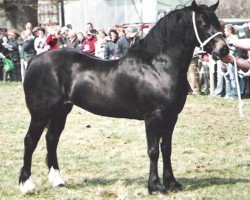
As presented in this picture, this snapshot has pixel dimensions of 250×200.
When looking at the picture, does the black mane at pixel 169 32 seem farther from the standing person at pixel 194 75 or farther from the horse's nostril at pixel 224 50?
the standing person at pixel 194 75

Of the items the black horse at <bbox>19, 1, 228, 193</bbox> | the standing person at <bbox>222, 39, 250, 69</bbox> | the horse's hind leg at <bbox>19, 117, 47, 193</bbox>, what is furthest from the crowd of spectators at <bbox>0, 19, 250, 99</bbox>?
the horse's hind leg at <bbox>19, 117, 47, 193</bbox>

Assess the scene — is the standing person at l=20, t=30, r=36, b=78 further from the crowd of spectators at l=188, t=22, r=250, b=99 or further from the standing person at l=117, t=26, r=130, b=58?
the crowd of spectators at l=188, t=22, r=250, b=99

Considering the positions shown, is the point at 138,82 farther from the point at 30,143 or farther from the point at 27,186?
the point at 27,186

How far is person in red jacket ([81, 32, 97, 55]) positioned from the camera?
20038 millimetres

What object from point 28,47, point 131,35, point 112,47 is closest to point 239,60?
point 112,47

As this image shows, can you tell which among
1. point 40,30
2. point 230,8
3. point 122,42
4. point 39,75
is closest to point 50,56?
point 39,75

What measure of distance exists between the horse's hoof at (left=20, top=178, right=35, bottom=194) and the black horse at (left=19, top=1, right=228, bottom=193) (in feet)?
0.04

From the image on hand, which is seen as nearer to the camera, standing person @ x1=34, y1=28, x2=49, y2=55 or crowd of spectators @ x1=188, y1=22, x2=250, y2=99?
crowd of spectators @ x1=188, y1=22, x2=250, y2=99

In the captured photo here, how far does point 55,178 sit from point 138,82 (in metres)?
1.75

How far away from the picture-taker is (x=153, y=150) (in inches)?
287

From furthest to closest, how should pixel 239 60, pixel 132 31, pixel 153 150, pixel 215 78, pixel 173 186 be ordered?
pixel 132 31
pixel 215 78
pixel 173 186
pixel 239 60
pixel 153 150

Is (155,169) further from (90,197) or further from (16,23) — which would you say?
(16,23)

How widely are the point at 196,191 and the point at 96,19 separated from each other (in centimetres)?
1911

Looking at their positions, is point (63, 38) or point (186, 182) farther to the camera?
point (63, 38)
